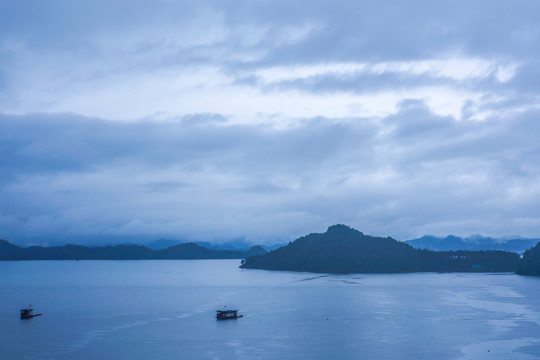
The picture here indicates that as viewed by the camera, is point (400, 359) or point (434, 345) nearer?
point (400, 359)

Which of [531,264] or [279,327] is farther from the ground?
[531,264]

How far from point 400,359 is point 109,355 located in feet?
83.1

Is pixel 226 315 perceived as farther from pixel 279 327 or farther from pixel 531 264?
pixel 531 264

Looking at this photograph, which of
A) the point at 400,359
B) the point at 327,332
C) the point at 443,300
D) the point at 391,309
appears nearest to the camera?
the point at 400,359

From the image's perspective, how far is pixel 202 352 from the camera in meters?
49.8

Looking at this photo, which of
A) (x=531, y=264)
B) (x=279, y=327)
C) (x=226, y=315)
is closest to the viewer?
(x=279, y=327)

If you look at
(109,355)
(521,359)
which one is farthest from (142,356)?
(521,359)

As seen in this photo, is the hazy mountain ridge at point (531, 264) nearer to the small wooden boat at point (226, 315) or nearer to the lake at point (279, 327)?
the lake at point (279, 327)

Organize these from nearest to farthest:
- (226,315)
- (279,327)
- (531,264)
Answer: (279,327)
(226,315)
(531,264)

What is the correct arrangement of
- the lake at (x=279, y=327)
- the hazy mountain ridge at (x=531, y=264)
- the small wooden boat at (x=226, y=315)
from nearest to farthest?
the lake at (x=279, y=327) → the small wooden boat at (x=226, y=315) → the hazy mountain ridge at (x=531, y=264)

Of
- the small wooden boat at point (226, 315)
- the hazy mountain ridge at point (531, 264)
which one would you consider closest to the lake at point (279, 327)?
the small wooden boat at point (226, 315)

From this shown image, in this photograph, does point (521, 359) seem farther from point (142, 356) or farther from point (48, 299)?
point (48, 299)

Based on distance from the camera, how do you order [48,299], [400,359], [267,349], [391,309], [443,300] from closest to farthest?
1. [400,359]
2. [267,349]
3. [391,309]
4. [443,300]
5. [48,299]

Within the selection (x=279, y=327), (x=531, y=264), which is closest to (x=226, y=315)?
(x=279, y=327)
